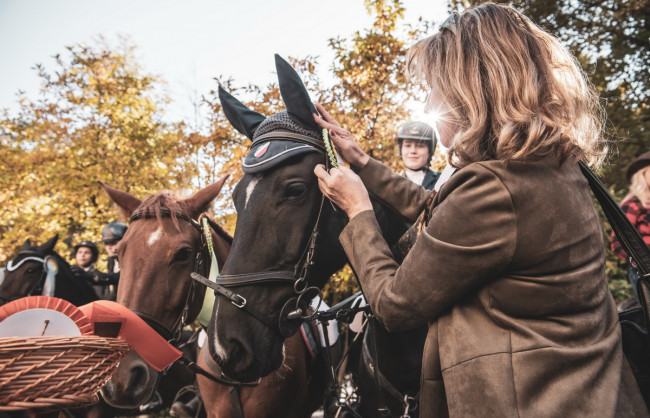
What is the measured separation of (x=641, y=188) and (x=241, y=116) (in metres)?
4.28

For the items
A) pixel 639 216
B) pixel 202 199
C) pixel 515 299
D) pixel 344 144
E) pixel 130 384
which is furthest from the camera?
pixel 639 216

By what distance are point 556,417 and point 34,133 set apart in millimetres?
12954

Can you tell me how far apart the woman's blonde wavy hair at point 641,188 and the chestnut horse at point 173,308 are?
3817mm

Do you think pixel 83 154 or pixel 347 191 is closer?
pixel 347 191

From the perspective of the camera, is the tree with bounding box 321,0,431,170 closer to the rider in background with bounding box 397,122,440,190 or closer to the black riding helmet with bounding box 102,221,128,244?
the rider in background with bounding box 397,122,440,190

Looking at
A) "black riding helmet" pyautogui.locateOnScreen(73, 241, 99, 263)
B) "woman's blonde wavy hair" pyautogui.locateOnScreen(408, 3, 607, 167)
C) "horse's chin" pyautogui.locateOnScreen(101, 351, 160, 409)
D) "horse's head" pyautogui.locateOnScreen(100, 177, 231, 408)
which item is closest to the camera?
"woman's blonde wavy hair" pyautogui.locateOnScreen(408, 3, 607, 167)

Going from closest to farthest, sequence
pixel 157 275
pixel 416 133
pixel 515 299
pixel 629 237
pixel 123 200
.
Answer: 1. pixel 515 299
2. pixel 629 237
3. pixel 157 275
4. pixel 123 200
5. pixel 416 133

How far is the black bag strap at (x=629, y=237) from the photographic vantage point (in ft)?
4.98

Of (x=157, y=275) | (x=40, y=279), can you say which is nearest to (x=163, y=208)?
(x=157, y=275)

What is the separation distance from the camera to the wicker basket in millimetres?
1203

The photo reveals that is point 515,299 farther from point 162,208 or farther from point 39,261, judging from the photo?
point 39,261

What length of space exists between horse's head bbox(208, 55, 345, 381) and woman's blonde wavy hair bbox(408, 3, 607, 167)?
0.80m

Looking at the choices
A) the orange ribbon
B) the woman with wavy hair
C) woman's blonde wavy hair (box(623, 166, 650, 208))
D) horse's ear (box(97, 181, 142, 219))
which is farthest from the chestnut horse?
woman's blonde wavy hair (box(623, 166, 650, 208))

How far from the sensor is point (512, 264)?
1211mm
